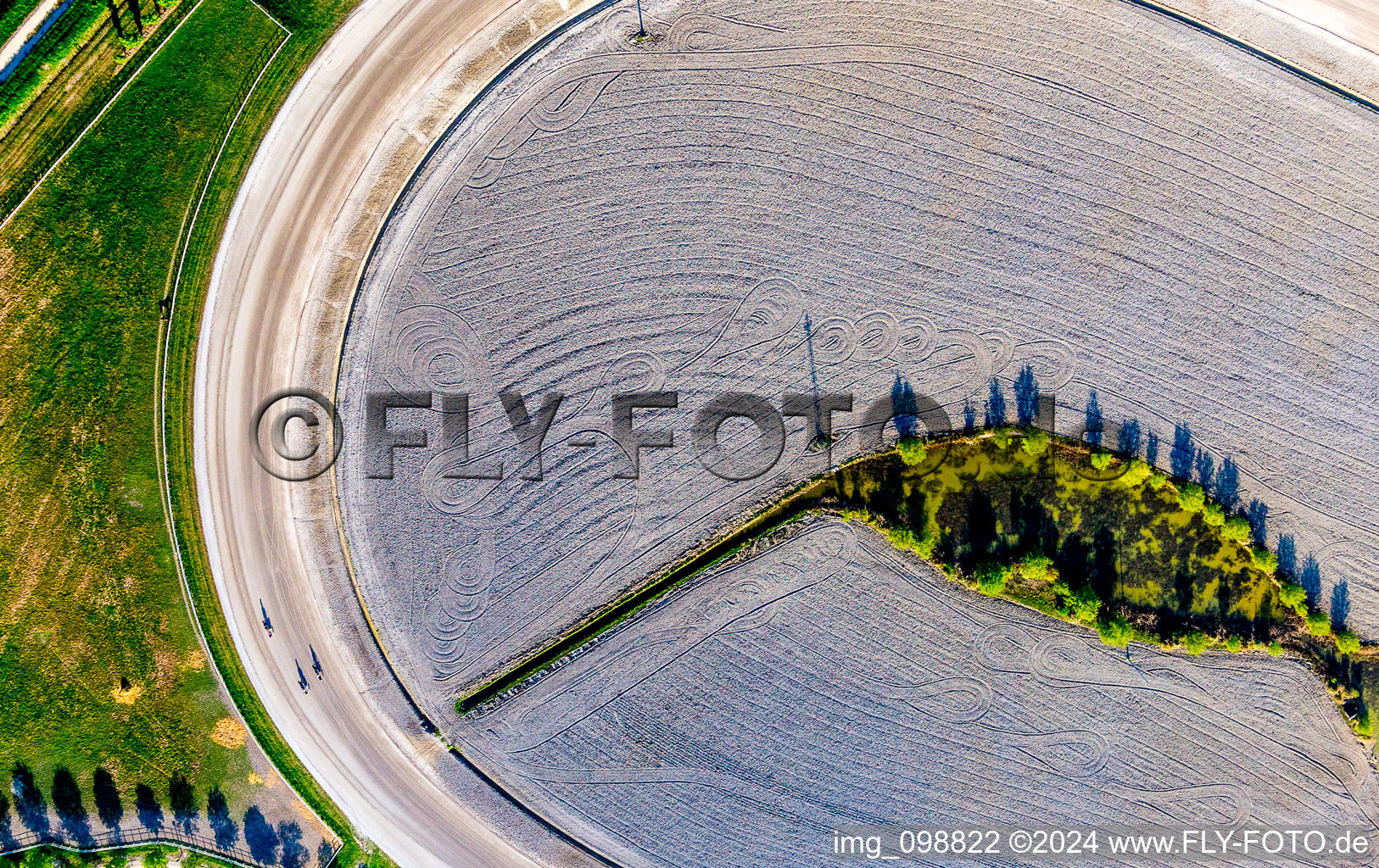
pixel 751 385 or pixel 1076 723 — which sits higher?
pixel 751 385

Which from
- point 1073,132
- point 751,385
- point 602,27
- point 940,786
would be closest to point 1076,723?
point 940,786

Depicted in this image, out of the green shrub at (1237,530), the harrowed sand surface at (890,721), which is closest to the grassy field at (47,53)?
the harrowed sand surface at (890,721)

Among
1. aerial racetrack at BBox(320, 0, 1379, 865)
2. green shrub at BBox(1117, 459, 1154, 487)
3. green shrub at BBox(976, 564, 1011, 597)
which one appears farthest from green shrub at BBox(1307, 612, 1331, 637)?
green shrub at BBox(976, 564, 1011, 597)

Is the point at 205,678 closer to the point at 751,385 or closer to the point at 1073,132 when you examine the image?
the point at 751,385

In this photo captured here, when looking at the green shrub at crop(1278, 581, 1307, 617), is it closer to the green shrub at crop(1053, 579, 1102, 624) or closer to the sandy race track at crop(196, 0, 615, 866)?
the green shrub at crop(1053, 579, 1102, 624)

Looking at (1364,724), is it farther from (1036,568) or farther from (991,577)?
(991,577)
